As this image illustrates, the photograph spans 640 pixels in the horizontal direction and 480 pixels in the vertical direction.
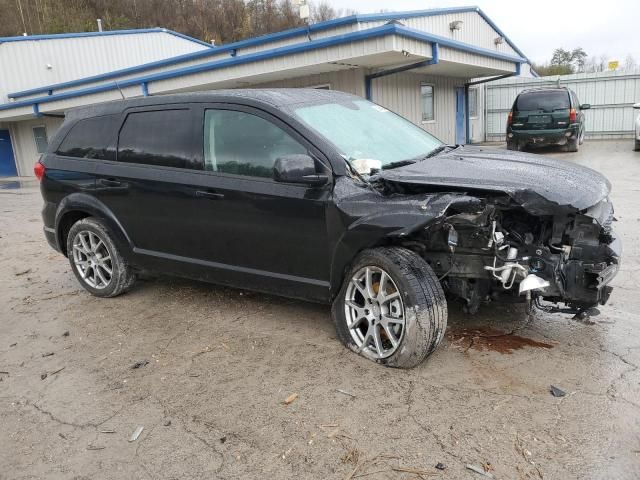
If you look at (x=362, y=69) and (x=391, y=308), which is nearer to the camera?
(x=391, y=308)

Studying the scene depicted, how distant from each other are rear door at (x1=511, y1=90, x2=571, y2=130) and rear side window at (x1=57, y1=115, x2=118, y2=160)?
12.4 meters

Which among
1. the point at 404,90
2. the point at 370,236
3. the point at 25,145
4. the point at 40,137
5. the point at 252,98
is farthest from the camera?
the point at 25,145

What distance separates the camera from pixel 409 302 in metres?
3.19

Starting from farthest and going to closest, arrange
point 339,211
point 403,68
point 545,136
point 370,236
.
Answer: point 545,136 → point 403,68 → point 339,211 → point 370,236

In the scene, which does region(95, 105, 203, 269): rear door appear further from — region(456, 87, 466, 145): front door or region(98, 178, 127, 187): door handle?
region(456, 87, 466, 145): front door

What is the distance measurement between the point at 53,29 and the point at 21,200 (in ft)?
103

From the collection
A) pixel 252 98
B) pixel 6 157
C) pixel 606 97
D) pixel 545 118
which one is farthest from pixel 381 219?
pixel 6 157

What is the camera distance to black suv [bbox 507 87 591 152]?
14242 mm

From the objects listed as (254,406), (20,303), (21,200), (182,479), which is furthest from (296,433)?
(21,200)

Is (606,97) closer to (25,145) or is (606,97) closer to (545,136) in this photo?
(545,136)

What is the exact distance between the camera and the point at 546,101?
1432cm

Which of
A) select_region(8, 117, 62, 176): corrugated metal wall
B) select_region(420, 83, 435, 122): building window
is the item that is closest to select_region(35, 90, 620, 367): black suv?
select_region(420, 83, 435, 122): building window

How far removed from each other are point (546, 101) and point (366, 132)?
39.8 ft

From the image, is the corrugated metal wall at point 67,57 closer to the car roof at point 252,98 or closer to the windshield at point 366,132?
the car roof at point 252,98
